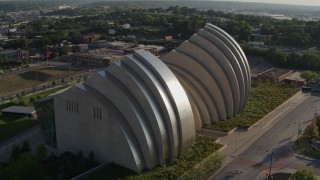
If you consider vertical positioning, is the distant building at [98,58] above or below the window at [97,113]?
below

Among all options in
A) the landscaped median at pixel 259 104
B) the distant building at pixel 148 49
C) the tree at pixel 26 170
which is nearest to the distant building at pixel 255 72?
the landscaped median at pixel 259 104

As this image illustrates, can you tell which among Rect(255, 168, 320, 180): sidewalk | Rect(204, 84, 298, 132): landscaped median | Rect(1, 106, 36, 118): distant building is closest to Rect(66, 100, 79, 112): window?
Rect(204, 84, 298, 132): landscaped median

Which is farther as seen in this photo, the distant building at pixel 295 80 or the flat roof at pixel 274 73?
the flat roof at pixel 274 73

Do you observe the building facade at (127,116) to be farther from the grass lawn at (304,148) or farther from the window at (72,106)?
the grass lawn at (304,148)

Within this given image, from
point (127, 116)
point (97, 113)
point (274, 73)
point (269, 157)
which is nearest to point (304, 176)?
point (269, 157)

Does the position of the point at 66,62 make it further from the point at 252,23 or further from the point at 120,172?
the point at 252,23

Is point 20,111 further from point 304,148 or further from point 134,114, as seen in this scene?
point 304,148
